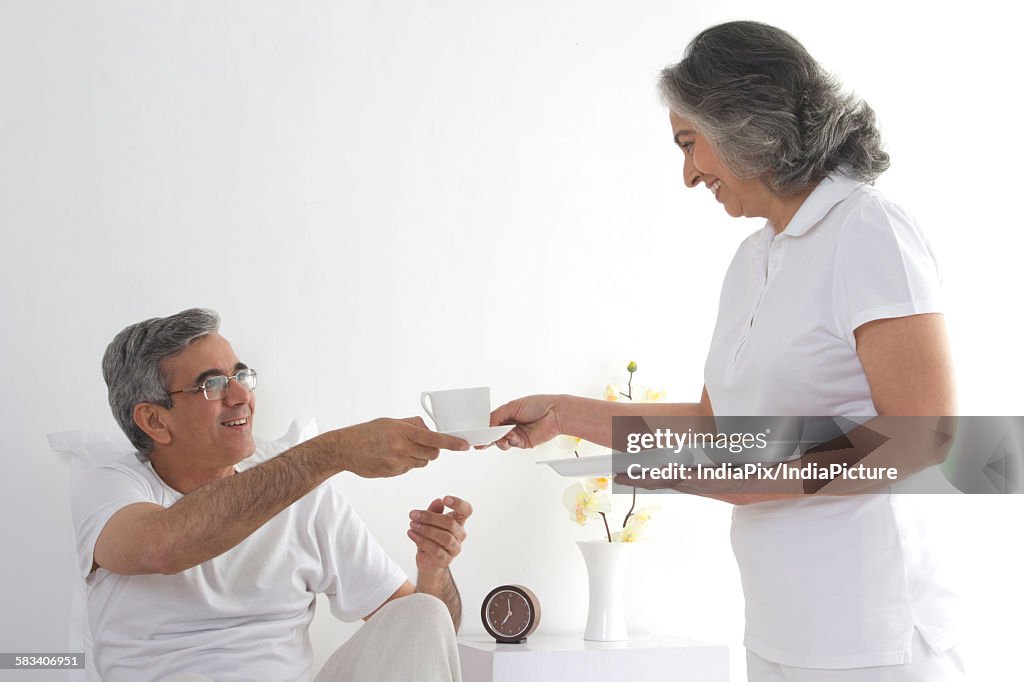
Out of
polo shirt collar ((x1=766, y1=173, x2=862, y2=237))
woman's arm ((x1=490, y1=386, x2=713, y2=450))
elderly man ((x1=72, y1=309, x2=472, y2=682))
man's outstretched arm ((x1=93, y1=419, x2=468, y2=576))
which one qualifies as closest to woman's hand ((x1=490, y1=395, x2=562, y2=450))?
woman's arm ((x1=490, y1=386, x2=713, y2=450))

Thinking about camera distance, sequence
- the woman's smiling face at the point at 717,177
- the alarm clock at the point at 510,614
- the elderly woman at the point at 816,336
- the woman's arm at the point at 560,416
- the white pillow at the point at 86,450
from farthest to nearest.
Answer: the alarm clock at the point at 510,614, the white pillow at the point at 86,450, the woman's arm at the point at 560,416, the woman's smiling face at the point at 717,177, the elderly woman at the point at 816,336

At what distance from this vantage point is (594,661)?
2225 millimetres

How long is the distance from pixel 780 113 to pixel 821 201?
15 centimetres

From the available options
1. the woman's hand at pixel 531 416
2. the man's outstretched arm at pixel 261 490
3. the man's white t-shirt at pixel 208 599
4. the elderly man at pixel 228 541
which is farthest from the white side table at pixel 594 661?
the man's outstretched arm at pixel 261 490

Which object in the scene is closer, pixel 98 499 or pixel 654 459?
pixel 654 459

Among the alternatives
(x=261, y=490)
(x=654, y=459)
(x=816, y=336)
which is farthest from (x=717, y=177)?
(x=261, y=490)

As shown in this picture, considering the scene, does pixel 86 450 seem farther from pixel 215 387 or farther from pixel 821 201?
pixel 821 201

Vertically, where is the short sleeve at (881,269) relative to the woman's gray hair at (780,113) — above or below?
below

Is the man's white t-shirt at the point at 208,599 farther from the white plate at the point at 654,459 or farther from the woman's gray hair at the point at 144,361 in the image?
the white plate at the point at 654,459

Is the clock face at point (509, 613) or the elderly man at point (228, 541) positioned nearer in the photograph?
the elderly man at point (228, 541)

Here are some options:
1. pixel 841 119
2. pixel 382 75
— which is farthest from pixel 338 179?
pixel 841 119

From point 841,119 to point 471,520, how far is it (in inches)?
57.2

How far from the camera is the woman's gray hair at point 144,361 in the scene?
76.7 inches

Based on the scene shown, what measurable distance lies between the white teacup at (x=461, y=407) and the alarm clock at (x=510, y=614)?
2.88 ft
